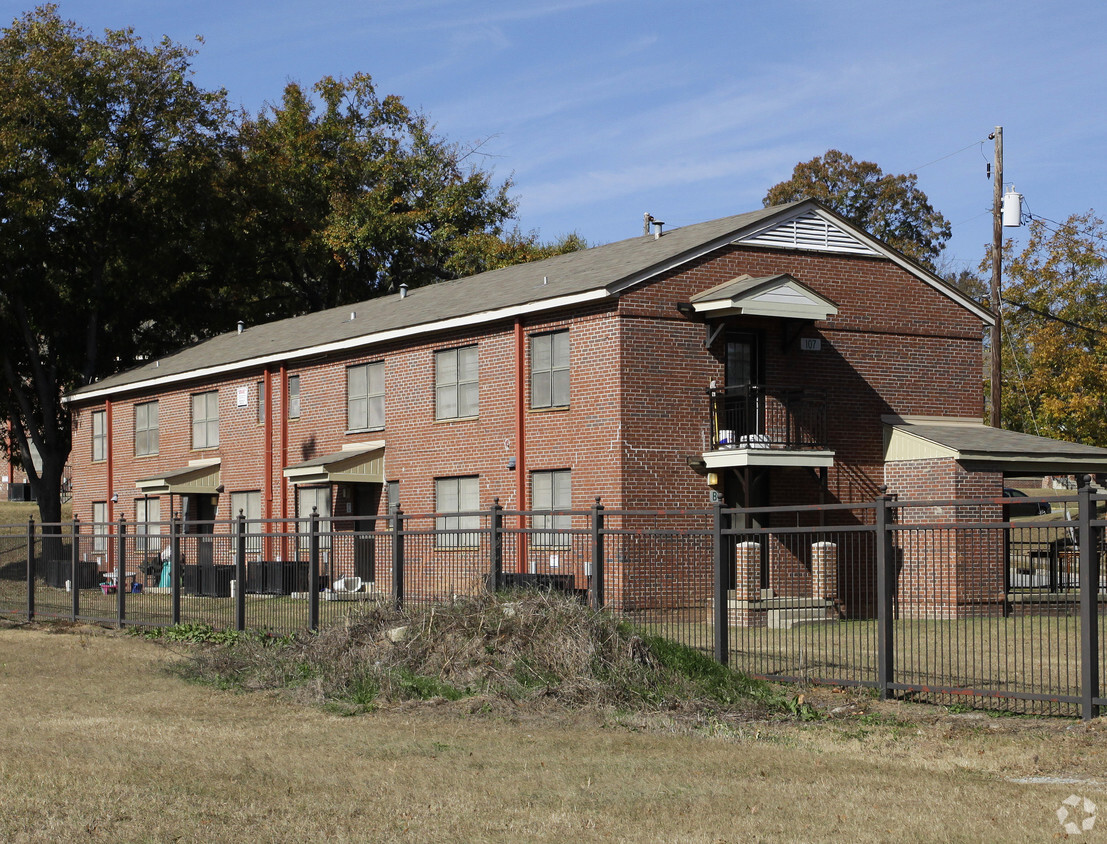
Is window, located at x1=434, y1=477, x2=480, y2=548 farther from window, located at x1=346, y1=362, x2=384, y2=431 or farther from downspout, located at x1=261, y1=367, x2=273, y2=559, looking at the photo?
downspout, located at x1=261, y1=367, x2=273, y2=559

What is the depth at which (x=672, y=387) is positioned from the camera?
971 inches

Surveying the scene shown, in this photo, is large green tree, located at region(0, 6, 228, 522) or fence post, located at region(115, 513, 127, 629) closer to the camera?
fence post, located at region(115, 513, 127, 629)

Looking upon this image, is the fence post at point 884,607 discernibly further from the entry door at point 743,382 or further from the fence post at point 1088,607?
the entry door at point 743,382

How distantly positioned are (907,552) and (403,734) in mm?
14604

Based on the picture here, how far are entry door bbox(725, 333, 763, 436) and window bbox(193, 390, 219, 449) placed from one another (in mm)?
16226

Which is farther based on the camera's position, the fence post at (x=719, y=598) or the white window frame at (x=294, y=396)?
the white window frame at (x=294, y=396)

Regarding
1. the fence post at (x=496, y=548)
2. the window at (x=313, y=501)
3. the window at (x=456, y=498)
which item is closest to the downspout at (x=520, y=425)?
the window at (x=456, y=498)

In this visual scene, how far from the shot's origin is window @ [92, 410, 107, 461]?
1641 inches

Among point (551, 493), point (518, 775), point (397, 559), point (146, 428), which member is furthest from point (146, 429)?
point (518, 775)

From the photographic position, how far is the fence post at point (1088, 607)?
1140 centimetres

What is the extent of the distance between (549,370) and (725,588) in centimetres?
1167

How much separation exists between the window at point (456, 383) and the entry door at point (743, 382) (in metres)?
5.36

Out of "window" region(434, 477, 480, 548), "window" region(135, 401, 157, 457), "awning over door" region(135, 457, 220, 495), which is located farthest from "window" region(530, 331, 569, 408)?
"window" region(135, 401, 157, 457)

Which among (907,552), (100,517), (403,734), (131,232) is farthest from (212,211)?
(403,734)
